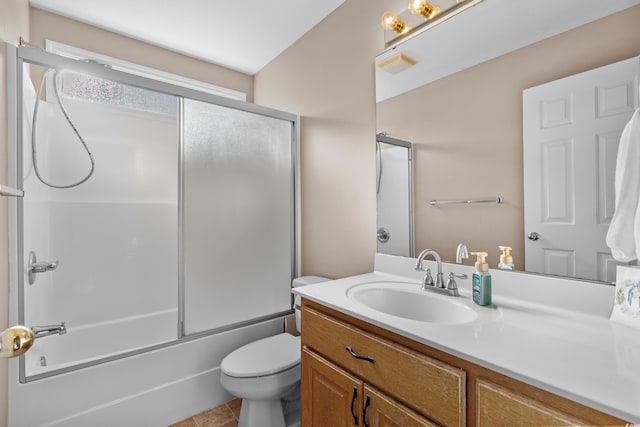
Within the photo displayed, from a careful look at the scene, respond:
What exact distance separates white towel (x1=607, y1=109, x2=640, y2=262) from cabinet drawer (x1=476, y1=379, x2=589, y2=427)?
583 mm

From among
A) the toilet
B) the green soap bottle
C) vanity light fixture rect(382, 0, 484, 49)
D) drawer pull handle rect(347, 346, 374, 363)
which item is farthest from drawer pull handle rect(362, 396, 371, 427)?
vanity light fixture rect(382, 0, 484, 49)

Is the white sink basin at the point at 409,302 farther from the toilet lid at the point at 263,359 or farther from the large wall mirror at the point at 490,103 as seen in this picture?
the toilet lid at the point at 263,359

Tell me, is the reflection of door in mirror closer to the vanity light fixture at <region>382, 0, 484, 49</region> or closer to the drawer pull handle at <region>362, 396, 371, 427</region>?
the vanity light fixture at <region>382, 0, 484, 49</region>

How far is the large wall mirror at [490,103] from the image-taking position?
974 millimetres

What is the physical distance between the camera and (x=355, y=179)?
1.86 meters

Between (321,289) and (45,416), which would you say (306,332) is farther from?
(45,416)

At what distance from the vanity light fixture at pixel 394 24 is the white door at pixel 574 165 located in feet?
2.35

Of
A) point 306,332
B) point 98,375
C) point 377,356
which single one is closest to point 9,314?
point 98,375

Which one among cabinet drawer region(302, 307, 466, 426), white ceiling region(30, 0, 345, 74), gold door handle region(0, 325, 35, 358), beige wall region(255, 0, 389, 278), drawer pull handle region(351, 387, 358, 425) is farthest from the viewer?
white ceiling region(30, 0, 345, 74)

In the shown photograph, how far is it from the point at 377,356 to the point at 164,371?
4.60 feet

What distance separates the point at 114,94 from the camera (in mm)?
2045

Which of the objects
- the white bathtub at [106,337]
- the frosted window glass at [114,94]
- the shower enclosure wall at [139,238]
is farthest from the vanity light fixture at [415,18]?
the white bathtub at [106,337]

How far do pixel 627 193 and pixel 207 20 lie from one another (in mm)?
2438

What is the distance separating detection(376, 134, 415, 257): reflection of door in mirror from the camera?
1541 mm
